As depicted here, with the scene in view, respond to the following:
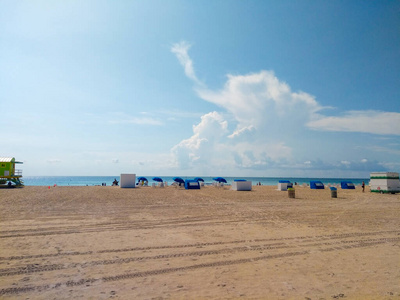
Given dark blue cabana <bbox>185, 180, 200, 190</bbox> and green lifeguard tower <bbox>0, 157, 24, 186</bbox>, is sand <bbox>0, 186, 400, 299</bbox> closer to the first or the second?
dark blue cabana <bbox>185, 180, 200, 190</bbox>

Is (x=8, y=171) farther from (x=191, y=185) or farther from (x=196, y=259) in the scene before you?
(x=196, y=259)

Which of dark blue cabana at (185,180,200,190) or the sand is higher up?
dark blue cabana at (185,180,200,190)

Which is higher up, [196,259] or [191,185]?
[191,185]

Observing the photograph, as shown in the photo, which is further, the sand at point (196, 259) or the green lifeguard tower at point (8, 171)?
the green lifeguard tower at point (8, 171)

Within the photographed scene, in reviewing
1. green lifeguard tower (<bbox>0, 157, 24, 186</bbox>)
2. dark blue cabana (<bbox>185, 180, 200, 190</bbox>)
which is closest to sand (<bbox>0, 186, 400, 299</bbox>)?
dark blue cabana (<bbox>185, 180, 200, 190</bbox>)

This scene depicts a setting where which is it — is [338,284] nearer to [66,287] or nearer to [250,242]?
[250,242]

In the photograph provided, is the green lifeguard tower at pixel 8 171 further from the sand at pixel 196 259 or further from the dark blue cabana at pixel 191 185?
the sand at pixel 196 259

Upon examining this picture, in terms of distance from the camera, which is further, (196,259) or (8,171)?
(8,171)

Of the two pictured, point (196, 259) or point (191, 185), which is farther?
point (191, 185)

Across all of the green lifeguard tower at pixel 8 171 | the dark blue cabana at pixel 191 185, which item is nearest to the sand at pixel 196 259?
the dark blue cabana at pixel 191 185

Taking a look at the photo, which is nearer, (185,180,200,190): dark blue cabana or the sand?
the sand

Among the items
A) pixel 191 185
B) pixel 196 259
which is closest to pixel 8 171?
pixel 191 185

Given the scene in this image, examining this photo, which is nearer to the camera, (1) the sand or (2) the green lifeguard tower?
(1) the sand

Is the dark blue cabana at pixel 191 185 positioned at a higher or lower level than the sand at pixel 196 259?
higher
